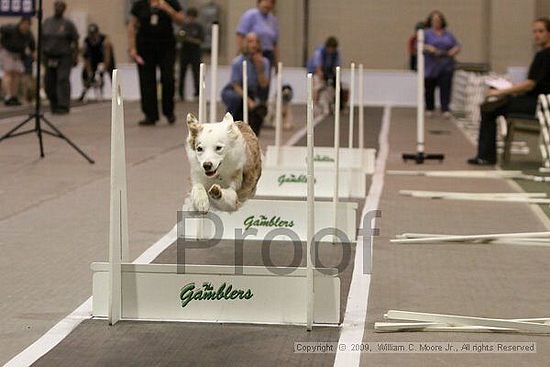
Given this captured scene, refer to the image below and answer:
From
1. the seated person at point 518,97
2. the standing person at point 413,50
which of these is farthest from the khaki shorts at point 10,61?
the seated person at point 518,97

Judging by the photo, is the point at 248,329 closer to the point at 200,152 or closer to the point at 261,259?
the point at 200,152

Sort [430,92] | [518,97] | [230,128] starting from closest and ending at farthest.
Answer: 1. [230,128]
2. [518,97]
3. [430,92]

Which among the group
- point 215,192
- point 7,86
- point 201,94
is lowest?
point 7,86

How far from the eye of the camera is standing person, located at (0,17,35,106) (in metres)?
24.4

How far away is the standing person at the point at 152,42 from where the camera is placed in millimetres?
18625

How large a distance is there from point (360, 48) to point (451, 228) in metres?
21.2

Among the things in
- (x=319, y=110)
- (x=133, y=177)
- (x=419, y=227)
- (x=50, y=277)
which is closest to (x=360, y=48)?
(x=319, y=110)

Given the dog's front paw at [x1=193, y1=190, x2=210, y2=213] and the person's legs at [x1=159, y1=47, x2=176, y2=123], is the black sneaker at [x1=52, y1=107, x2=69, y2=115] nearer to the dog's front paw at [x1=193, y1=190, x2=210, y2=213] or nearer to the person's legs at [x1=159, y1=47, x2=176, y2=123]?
the person's legs at [x1=159, y1=47, x2=176, y2=123]

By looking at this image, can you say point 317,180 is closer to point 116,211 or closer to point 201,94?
point 201,94

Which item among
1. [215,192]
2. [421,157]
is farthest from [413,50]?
[215,192]

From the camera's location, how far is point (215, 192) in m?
6.39

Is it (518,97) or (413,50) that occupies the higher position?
(413,50)

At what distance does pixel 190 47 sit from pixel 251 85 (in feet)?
36.7

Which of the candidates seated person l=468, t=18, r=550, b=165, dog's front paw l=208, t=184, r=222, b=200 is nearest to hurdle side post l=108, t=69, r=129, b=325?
dog's front paw l=208, t=184, r=222, b=200
